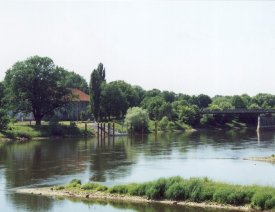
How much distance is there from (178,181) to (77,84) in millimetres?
151971

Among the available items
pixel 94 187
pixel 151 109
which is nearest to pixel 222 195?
pixel 94 187

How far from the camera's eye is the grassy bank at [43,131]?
108700mm

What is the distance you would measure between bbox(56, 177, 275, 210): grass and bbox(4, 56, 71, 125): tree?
72772mm

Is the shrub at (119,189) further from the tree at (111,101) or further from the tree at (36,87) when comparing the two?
the tree at (111,101)

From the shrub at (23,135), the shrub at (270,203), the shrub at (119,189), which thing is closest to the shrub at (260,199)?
the shrub at (270,203)

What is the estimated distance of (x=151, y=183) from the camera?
44.4 metres

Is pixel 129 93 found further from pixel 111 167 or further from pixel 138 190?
pixel 138 190

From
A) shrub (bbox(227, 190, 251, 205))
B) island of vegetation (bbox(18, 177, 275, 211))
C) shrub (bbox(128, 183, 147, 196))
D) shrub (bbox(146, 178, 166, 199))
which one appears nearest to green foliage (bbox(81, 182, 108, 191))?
island of vegetation (bbox(18, 177, 275, 211))

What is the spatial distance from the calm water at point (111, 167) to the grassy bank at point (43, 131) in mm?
12624

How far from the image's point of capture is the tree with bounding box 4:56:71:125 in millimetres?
115938

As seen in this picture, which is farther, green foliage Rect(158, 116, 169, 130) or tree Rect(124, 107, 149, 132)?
green foliage Rect(158, 116, 169, 130)

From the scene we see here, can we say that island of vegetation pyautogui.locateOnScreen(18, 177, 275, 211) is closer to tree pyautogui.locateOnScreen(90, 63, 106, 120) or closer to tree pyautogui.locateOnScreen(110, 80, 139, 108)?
tree pyautogui.locateOnScreen(90, 63, 106, 120)

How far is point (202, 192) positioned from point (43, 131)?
7619 cm

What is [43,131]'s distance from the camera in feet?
375
